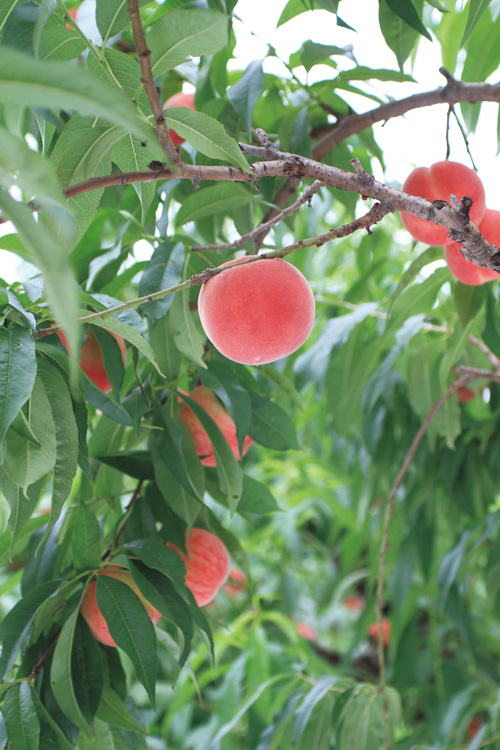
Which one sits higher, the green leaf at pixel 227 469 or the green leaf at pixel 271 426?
the green leaf at pixel 271 426

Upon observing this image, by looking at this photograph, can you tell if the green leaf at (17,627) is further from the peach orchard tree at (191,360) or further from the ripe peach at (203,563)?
the ripe peach at (203,563)

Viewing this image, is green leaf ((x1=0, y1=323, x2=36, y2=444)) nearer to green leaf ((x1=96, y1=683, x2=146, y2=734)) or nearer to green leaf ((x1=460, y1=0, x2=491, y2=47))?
green leaf ((x1=96, y1=683, x2=146, y2=734))

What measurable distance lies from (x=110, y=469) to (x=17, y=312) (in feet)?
1.13

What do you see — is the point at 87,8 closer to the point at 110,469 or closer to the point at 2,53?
the point at 2,53

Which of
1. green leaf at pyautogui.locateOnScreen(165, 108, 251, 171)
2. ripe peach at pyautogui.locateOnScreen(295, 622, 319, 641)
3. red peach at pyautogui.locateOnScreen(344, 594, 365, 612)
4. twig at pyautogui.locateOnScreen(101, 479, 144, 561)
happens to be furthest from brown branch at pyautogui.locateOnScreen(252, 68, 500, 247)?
red peach at pyautogui.locateOnScreen(344, 594, 365, 612)

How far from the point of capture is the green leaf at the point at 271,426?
2.63ft

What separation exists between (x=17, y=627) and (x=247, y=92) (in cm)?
63

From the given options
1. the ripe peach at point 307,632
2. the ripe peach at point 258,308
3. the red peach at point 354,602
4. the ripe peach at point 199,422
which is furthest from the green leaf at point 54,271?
the red peach at point 354,602

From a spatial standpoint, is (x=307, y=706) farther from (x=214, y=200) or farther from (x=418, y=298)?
(x=214, y=200)

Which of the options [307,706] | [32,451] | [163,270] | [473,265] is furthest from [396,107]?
[307,706]

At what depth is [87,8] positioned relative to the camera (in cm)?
59

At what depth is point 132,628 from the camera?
0.60 m

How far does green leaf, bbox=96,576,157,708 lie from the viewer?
22.9 inches

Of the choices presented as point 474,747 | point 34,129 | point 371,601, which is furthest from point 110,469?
point 371,601
